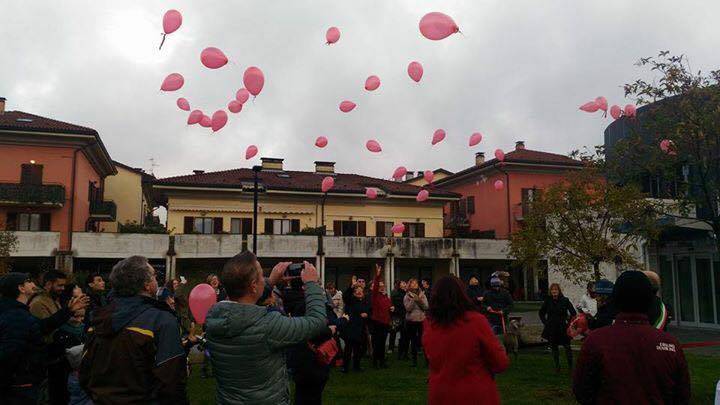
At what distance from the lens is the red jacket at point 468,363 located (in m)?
3.76

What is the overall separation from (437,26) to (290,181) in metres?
30.5

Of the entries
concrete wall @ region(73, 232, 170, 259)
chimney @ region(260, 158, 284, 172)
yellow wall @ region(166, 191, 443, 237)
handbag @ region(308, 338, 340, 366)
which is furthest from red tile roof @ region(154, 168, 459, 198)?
handbag @ region(308, 338, 340, 366)

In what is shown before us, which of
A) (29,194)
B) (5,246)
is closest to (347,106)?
(5,246)

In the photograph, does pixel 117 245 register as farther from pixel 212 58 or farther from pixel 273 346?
pixel 273 346

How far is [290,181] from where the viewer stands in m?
39.1

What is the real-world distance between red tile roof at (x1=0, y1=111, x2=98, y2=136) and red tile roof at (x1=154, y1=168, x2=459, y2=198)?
5410 millimetres

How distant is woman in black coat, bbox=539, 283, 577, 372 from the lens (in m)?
10.6

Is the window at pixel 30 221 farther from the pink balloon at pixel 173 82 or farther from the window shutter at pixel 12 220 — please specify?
the pink balloon at pixel 173 82

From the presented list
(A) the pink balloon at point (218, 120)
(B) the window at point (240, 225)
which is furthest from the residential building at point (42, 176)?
(A) the pink balloon at point (218, 120)

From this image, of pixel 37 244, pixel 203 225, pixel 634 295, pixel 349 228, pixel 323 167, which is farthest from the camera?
pixel 323 167

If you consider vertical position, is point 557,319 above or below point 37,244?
below

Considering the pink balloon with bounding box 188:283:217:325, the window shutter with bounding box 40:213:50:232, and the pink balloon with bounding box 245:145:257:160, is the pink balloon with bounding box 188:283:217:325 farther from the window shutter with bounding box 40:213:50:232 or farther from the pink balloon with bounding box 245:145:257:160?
the window shutter with bounding box 40:213:50:232

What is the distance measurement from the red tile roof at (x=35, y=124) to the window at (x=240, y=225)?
9632 millimetres

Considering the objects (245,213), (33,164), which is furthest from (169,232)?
(33,164)
